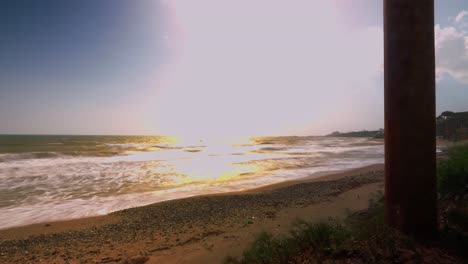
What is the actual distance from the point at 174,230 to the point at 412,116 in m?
5.11

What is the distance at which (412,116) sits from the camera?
233cm

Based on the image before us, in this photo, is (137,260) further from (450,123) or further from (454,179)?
(450,123)

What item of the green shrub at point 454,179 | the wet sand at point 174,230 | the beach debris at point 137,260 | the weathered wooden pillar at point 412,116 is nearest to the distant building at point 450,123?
the wet sand at point 174,230

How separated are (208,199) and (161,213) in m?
1.75

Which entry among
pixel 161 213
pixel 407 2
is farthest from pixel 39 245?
pixel 407 2

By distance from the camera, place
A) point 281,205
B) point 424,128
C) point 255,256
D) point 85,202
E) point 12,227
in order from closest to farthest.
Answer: point 424,128
point 255,256
point 12,227
point 281,205
point 85,202

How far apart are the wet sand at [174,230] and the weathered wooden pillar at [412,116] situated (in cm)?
276

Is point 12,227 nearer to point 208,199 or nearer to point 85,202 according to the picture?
point 85,202

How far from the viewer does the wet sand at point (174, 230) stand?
5082 mm

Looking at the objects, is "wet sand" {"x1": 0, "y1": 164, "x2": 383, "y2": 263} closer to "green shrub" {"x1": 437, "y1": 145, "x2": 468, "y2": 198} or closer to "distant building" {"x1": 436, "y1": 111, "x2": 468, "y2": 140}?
"green shrub" {"x1": 437, "y1": 145, "x2": 468, "y2": 198}

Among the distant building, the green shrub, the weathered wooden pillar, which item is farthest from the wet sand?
the distant building

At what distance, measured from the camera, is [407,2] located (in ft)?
7.81

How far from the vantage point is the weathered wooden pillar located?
2.34m

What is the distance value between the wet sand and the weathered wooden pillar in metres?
2.76
